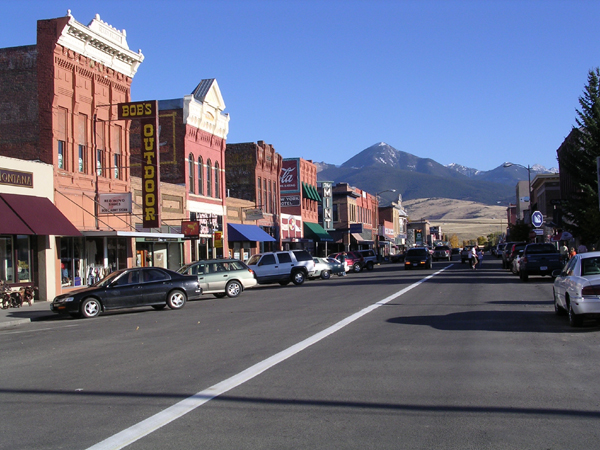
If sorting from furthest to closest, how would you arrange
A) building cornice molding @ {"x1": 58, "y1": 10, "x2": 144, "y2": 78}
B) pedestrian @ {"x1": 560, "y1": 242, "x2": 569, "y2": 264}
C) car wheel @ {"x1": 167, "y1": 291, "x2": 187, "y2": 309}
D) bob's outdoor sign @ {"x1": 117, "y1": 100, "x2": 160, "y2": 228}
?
bob's outdoor sign @ {"x1": 117, "y1": 100, "x2": 160, "y2": 228}, pedestrian @ {"x1": 560, "y1": 242, "x2": 569, "y2": 264}, building cornice molding @ {"x1": 58, "y1": 10, "x2": 144, "y2": 78}, car wheel @ {"x1": 167, "y1": 291, "x2": 187, "y2": 309}

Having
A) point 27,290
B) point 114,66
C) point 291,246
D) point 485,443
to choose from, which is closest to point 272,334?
point 485,443

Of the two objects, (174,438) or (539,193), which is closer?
(174,438)

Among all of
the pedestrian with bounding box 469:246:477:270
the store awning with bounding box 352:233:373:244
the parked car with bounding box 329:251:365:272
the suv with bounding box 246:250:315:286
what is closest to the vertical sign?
the store awning with bounding box 352:233:373:244

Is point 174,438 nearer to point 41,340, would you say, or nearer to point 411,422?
point 411,422

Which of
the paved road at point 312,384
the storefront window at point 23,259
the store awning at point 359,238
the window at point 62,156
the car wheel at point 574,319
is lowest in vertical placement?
the paved road at point 312,384

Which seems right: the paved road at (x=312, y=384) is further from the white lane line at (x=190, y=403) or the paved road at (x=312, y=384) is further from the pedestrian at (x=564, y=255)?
the pedestrian at (x=564, y=255)

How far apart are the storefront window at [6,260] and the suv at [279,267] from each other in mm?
11852

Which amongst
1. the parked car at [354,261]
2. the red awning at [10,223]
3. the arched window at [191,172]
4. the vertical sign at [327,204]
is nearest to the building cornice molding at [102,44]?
the red awning at [10,223]

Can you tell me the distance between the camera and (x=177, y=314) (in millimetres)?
19812

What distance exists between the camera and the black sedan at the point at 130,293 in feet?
65.8

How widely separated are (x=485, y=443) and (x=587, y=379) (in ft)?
11.0

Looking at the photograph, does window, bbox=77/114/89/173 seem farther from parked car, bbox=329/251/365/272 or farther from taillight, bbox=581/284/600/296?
parked car, bbox=329/251/365/272

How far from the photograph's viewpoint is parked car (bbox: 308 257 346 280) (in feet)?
128

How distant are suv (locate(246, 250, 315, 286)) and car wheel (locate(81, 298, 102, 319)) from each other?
13624 millimetres
